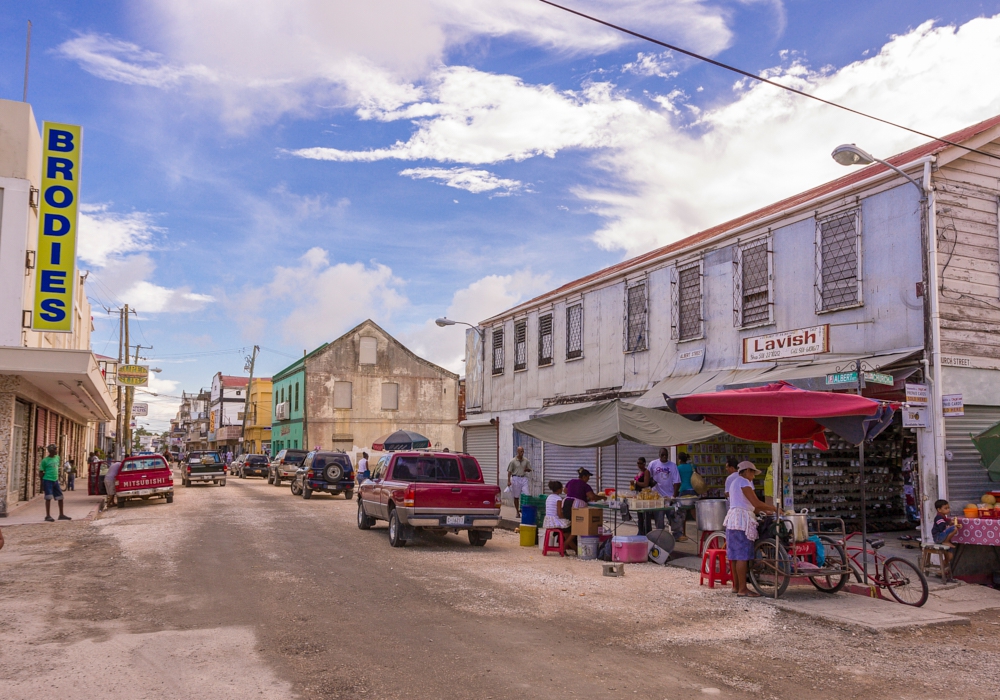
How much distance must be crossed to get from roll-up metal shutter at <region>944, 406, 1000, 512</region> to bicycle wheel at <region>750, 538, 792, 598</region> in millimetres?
4492

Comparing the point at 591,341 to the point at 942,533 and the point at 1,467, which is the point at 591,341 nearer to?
the point at 942,533

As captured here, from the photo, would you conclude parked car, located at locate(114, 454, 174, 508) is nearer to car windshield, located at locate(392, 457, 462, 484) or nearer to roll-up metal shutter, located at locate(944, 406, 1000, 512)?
car windshield, located at locate(392, 457, 462, 484)

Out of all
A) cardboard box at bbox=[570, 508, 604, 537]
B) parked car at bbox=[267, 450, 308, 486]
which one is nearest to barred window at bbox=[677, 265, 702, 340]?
cardboard box at bbox=[570, 508, 604, 537]

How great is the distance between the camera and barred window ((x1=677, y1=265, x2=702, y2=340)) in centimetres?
1827

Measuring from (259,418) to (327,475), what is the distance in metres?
46.6

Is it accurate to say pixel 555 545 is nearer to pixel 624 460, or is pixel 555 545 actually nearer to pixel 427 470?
pixel 427 470

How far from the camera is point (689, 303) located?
18.6 meters

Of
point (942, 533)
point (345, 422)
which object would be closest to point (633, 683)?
point (942, 533)

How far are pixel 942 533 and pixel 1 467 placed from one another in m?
20.8

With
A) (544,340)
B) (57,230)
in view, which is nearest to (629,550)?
(544,340)

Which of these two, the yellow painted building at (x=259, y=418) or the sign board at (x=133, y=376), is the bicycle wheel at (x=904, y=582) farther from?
the yellow painted building at (x=259, y=418)

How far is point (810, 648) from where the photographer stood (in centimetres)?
754

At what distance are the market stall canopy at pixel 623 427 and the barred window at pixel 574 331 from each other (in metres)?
7.49

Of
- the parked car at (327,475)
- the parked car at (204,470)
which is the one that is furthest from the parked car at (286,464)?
the parked car at (327,475)
